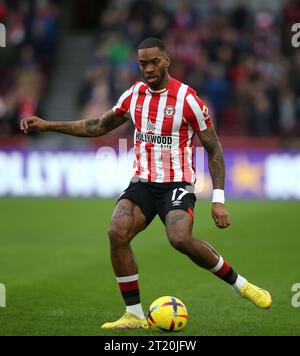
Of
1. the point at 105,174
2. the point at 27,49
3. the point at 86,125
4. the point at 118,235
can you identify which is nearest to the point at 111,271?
the point at 86,125

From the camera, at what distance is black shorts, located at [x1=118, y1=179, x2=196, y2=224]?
25.9 ft

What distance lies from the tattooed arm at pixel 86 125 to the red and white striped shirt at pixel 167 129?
0.85 ft

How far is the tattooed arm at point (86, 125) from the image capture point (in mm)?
8227

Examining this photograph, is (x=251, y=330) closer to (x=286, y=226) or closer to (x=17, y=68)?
(x=286, y=226)

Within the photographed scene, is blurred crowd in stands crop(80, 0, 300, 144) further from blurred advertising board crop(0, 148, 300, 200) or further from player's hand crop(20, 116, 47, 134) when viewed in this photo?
player's hand crop(20, 116, 47, 134)

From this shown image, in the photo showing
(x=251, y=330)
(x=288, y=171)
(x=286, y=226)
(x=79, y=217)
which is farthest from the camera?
(x=288, y=171)

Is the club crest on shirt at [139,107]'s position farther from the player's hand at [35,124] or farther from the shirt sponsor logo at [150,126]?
the player's hand at [35,124]

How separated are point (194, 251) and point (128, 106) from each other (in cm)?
148

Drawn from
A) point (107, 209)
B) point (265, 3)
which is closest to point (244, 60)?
point (265, 3)

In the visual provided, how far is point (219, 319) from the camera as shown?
8070 mm

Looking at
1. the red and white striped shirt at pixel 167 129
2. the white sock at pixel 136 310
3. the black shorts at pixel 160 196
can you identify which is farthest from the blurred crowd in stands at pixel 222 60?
the white sock at pixel 136 310

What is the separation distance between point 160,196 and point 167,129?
0.59 m

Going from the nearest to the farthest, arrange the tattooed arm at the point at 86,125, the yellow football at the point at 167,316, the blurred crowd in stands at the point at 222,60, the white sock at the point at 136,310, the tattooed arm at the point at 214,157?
1. the yellow football at the point at 167,316
2. the white sock at the point at 136,310
3. the tattooed arm at the point at 214,157
4. the tattooed arm at the point at 86,125
5. the blurred crowd in stands at the point at 222,60

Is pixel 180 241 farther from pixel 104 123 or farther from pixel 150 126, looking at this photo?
pixel 104 123
